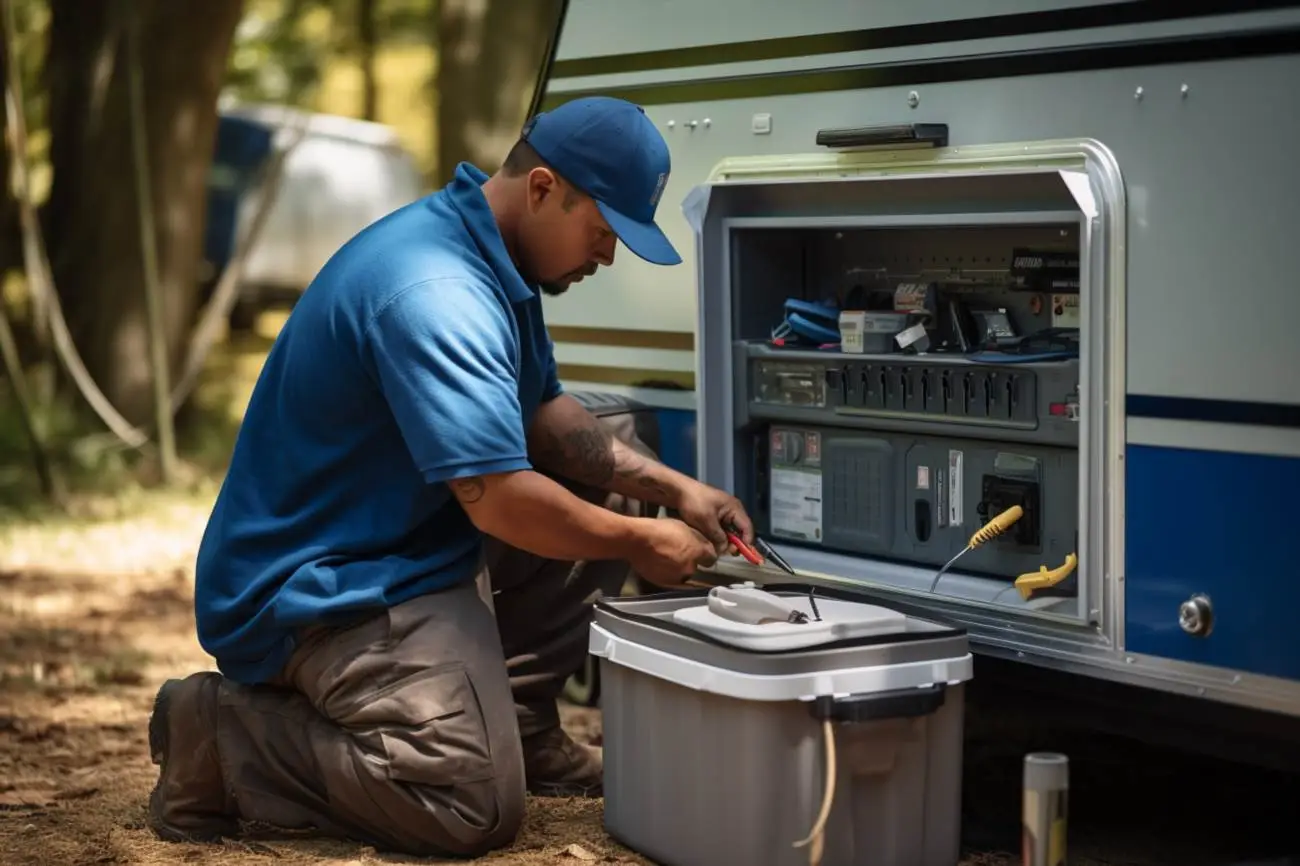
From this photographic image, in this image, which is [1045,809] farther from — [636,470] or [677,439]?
[677,439]

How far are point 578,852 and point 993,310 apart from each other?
1.64 meters

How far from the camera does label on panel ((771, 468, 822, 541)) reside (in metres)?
4.66

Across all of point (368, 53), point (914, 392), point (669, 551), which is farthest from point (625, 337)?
point (368, 53)

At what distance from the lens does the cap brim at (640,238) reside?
3.84m

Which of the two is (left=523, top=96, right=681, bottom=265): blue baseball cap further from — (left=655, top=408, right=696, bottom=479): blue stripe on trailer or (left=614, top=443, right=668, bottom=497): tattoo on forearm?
(left=655, top=408, right=696, bottom=479): blue stripe on trailer

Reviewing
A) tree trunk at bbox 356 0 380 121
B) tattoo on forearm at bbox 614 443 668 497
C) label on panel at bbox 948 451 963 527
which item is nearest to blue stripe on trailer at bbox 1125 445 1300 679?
label on panel at bbox 948 451 963 527

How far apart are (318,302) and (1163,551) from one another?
1.85m

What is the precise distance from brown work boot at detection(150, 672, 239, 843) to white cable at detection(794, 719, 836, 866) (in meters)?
1.33

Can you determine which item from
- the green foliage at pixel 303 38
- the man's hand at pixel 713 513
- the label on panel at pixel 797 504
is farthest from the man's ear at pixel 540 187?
the green foliage at pixel 303 38

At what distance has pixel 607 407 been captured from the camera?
188 inches

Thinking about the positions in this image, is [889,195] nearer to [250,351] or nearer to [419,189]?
[250,351]

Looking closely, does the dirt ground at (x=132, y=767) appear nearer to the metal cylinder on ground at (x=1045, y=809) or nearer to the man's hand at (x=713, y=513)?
the man's hand at (x=713, y=513)

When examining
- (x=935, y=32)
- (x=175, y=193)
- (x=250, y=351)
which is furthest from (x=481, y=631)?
(x=250, y=351)

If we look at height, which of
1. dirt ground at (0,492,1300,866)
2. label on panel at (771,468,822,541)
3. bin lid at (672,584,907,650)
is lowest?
dirt ground at (0,492,1300,866)
